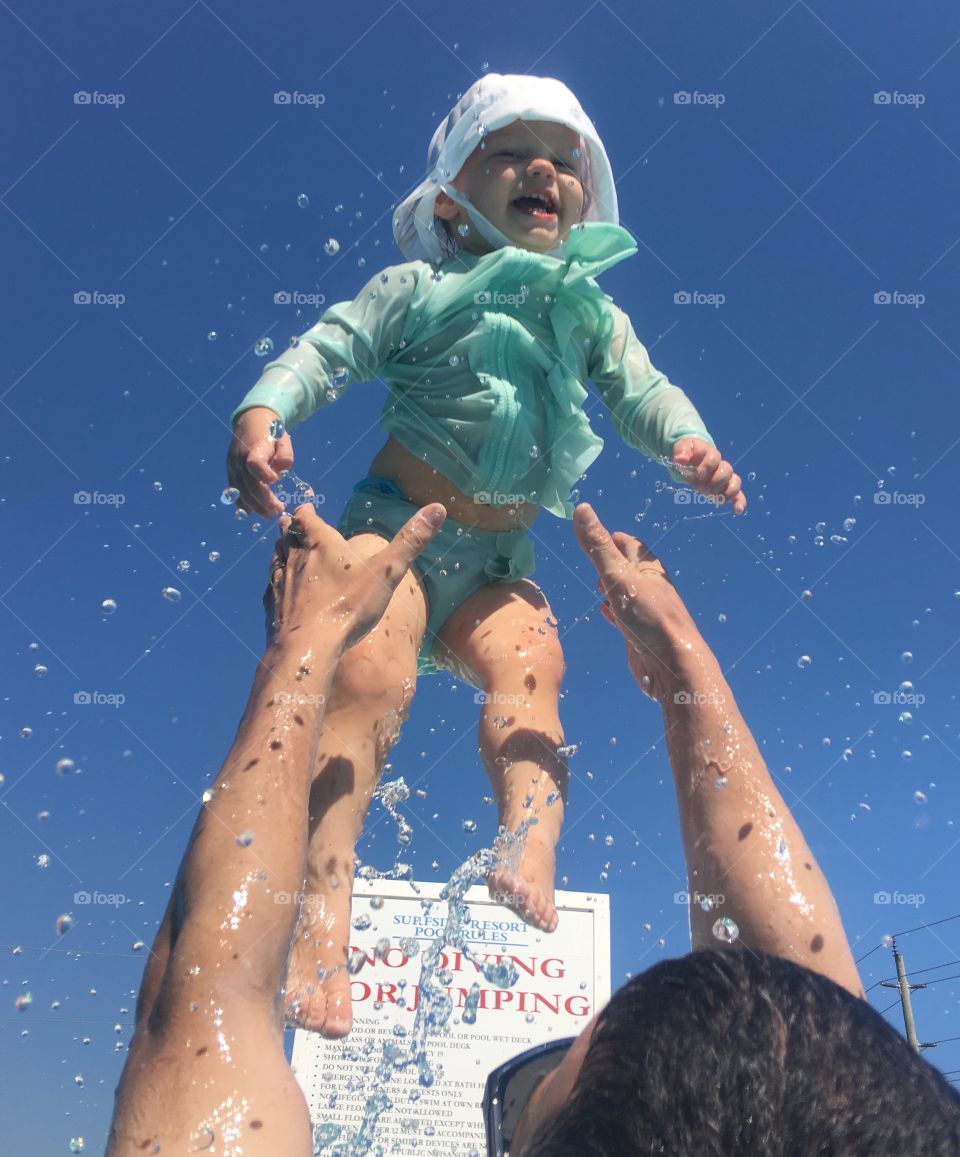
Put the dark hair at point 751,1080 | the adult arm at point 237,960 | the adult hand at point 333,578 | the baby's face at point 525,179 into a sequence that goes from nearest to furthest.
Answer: the dark hair at point 751,1080 → the adult arm at point 237,960 → the adult hand at point 333,578 → the baby's face at point 525,179

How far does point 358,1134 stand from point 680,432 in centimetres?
418

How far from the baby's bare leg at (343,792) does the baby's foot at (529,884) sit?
37 cm

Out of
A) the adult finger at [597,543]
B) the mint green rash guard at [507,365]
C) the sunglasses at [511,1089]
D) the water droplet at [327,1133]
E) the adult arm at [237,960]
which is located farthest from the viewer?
the water droplet at [327,1133]

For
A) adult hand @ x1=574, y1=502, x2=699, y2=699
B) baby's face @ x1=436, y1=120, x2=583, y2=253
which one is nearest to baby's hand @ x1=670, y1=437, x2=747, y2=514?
adult hand @ x1=574, y1=502, x2=699, y2=699

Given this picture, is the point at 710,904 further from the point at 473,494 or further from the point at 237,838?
the point at 473,494

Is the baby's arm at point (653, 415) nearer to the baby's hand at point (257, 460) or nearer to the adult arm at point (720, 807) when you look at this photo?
the adult arm at point (720, 807)

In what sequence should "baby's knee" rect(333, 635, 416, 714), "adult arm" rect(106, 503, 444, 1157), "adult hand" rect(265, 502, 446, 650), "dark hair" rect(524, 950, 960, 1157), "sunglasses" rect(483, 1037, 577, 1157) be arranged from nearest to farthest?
"dark hair" rect(524, 950, 960, 1157), "adult arm" rect(106, 503, 444, 1157), "sunglasses" rect(483, 1037, 577, 1157), "adult hand" rect(265, 502, 446, 650), "baby's knee" rect(333, 635, 416, 714)

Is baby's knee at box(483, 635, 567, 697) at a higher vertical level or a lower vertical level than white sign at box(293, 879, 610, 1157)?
higher

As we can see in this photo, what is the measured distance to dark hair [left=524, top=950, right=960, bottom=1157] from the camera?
77cm

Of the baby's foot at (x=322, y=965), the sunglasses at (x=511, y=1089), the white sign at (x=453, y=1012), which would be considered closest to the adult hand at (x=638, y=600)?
the sunglasses at (x=511, y=1089)

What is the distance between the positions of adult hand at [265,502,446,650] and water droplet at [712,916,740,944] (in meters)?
0.84

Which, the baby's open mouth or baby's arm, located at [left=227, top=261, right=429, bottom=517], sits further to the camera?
the baby's open mouth

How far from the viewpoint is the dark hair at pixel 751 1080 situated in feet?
2.53

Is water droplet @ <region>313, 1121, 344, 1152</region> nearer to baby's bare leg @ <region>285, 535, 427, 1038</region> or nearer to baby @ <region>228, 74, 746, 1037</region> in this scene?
baby's bare leg @ <region>285, 535, 427, 1038</region>
